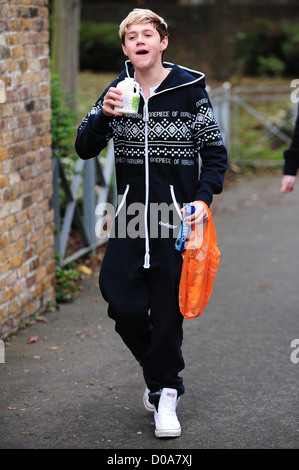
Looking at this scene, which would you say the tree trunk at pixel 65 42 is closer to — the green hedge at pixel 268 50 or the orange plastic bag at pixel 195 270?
the orange plastic bag at pixel 195 270

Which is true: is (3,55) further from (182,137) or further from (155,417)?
(155,417)

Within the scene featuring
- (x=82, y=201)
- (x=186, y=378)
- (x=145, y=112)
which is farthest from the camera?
(x=82, y=201)

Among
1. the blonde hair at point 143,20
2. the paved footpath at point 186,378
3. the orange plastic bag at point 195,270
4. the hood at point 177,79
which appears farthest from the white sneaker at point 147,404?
the blonde hair at point 143,20

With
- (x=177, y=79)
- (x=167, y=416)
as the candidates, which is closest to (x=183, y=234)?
(x=177, y=79)

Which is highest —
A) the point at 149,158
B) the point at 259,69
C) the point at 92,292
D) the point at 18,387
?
the point at 149,158

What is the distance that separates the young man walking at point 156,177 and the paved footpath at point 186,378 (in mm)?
317

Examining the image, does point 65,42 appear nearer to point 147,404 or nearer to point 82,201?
point 82,201

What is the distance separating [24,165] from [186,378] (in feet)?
6.29

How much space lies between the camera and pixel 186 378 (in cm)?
499

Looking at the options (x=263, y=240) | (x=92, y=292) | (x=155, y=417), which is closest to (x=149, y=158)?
(x=155, y=417)

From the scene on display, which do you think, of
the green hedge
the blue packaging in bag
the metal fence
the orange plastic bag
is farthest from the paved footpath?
the green hedge

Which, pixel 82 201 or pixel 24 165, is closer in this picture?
pixel 24 165

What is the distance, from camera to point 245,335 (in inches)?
231

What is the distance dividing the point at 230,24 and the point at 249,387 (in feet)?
86.2
